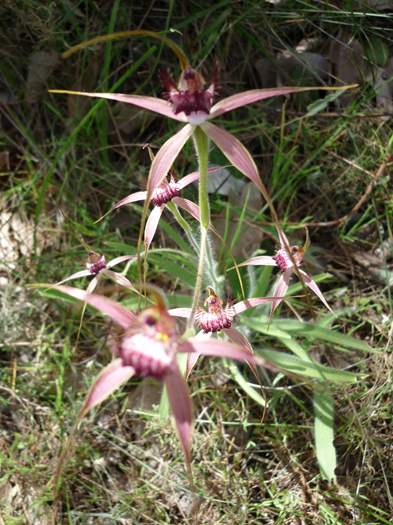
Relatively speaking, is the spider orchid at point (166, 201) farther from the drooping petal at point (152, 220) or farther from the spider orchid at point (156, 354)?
the spider orchid at point (156, 354)

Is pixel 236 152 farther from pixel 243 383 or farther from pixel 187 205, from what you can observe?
pixel 243 383

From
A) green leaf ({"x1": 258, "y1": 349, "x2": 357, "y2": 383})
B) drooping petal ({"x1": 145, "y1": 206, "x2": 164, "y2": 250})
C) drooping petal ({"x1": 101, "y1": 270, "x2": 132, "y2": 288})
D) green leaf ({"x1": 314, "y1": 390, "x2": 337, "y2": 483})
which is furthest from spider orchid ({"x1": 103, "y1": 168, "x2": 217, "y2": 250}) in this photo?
green leaf ({"x1": 314, "y1": 390, "x2": 337, "y2": 483})

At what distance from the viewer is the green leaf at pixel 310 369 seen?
5.89 feet

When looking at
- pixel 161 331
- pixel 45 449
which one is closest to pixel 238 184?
pixel 45 449

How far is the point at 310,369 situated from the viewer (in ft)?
5.98

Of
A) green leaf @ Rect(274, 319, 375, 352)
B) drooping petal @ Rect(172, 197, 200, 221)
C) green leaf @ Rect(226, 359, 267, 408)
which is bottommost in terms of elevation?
green leaf @ Rect(226, 359, 267, 408)

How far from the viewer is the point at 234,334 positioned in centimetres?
137

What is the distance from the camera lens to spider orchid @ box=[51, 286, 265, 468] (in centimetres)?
93

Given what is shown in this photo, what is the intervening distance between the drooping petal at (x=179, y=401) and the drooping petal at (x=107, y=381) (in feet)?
0.22

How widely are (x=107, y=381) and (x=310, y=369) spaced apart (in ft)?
3.25

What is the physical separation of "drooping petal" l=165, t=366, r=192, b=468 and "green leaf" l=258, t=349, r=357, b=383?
91 centimetres

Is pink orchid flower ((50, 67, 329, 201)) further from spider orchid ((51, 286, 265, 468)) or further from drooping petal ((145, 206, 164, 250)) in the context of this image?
drooping petal ((145, 206, 164, 250))

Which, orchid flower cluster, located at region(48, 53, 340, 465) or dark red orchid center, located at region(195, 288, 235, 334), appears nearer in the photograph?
orchid flower cluster, located at region(48, 53, 340, 465)

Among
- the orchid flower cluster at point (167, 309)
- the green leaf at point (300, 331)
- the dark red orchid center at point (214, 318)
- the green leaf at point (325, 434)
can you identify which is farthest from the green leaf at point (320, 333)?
the orchid flower cluster at point (167, 309)
